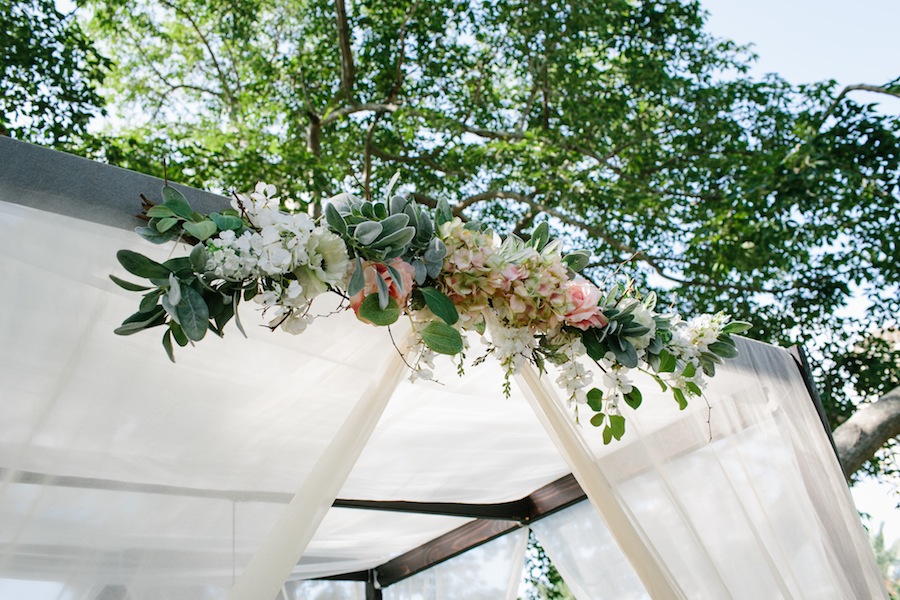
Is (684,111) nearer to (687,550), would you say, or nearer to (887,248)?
(887,248)

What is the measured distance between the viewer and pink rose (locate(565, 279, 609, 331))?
5.31ft

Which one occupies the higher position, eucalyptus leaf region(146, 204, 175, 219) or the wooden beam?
the wooden beam

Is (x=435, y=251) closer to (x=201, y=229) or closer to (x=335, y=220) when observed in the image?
(x=335, y=220)

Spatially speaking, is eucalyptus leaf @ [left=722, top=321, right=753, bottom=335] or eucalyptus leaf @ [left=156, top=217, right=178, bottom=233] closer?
eucalyptus leaf @ [left=156, top=217, right=178, bottom=233]

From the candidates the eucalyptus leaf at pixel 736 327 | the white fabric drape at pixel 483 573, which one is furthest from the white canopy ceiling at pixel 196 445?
the white fabric drape at pixel 483 573

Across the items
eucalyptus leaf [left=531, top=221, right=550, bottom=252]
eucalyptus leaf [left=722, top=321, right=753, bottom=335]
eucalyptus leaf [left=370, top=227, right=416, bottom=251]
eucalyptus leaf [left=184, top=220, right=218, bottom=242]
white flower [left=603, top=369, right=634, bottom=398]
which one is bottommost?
white flower [left=603, top=369, right=634, bottom=398]

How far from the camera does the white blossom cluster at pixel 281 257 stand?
1.25 meters

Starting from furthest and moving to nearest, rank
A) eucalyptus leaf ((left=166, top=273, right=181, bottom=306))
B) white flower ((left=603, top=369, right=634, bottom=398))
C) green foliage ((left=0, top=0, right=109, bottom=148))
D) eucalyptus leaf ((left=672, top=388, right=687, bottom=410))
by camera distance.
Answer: green foliage ((left=0, top=0, right=109, bottom=148)), eucalyptus leaf ((left=672, top=388, right=687, bottom=410)), white flower ((left=603, top=369, right=634, bottom=398)), eucalyptus leaf ((left=166, top=273, right=181, bottom=306))

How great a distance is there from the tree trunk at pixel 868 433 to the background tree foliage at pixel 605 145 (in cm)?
141

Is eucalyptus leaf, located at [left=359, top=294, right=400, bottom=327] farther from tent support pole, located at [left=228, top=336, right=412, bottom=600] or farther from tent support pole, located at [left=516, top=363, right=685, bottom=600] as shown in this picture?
tent support pole, located at [left=516, top=363, right=685, bottom=600]

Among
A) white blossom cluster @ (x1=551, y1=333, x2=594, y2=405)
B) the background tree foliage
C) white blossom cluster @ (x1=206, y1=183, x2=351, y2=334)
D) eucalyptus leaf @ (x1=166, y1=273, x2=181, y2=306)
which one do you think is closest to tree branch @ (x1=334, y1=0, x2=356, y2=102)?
the background tree foliage

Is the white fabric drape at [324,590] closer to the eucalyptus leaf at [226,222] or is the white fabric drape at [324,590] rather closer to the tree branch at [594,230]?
the tree branch at [594,230]

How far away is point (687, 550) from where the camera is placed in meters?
1.98

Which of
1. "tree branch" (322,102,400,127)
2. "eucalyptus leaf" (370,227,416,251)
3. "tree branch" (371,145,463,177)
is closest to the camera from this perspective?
"eucalyptus leaf" (370,227,416,251)
